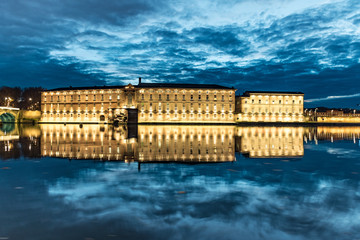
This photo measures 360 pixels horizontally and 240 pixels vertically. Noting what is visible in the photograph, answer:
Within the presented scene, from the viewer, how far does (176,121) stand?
9006 centimetres

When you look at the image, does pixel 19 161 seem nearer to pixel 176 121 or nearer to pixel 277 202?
pixel 277 202

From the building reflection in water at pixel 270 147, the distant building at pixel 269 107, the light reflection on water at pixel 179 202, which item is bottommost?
the light reflection on water at pixel 179 202

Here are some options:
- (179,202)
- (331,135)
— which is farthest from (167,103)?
(179,202)

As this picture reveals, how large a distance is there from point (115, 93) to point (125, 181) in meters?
88.2

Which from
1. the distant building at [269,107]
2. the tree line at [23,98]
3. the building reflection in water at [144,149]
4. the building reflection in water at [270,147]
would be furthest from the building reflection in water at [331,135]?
the tree line at [23,98]

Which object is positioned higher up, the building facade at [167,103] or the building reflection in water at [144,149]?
the building facade at [167,103]

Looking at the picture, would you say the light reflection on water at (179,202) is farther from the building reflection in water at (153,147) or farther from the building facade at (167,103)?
the building facade at (167,103)

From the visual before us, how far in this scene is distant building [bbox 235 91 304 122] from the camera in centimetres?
9544

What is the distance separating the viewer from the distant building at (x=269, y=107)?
95.4 metres

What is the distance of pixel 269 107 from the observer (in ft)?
316

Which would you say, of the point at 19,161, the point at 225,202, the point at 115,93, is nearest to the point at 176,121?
the point at 115,93

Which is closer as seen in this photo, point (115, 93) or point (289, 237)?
point (289, 237)

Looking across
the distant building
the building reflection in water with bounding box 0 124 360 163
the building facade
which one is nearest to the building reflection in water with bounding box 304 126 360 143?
the building reflection in water with bounding box 0 124 360 163

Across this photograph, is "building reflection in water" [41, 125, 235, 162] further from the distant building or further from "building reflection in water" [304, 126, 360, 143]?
the distant building
